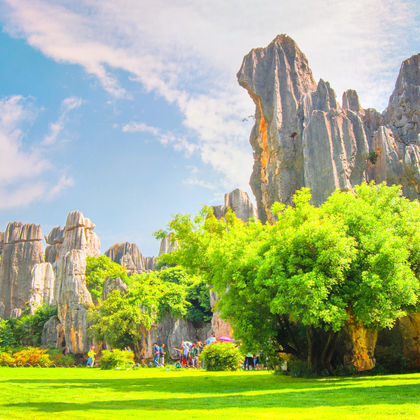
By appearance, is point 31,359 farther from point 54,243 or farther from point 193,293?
point 54,243

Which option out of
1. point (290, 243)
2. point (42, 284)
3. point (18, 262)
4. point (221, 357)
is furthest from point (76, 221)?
point (290, 243)

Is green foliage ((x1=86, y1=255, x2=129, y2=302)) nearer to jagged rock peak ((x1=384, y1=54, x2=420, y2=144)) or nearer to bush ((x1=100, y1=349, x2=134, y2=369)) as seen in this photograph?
bush ((x1=100, y1=349, x2=134, y2=369))

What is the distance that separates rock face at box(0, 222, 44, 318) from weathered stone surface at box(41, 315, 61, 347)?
25063mm

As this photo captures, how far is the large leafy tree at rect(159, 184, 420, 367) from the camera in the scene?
15.6 meters

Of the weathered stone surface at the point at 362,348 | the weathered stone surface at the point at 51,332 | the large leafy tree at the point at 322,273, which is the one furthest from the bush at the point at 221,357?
the weathered stone surface at the point at 51,332

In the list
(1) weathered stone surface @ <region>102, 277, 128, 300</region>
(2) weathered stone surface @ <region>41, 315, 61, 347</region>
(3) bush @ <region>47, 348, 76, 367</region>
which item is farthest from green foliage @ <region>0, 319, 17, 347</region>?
(1) weathered stone surface @ <region>102, 277, 128, 300</region>

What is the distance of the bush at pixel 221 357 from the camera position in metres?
25.0

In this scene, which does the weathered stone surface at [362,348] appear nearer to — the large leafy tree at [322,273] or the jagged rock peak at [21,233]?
the large leafy tree at [322,273]

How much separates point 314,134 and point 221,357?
23.0 m

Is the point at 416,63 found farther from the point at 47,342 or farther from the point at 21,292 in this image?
the point at 21,292

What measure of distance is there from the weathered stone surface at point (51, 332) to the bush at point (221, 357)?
3037cm

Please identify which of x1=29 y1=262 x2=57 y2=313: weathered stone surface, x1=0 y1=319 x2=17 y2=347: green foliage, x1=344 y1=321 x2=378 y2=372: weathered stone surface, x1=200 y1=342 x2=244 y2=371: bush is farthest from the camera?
x1=29 y1=262 x2=57 y2=313: weathered stone surface

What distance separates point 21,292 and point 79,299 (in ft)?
108

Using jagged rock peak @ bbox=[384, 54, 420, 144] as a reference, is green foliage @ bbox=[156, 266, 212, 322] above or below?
below
